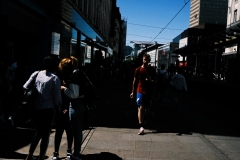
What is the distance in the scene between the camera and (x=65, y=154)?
18.1ft

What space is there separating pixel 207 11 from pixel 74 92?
556ft

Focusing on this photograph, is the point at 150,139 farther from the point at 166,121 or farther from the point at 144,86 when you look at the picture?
the point at 166,121

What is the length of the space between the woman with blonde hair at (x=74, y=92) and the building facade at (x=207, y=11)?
151374 millimetres

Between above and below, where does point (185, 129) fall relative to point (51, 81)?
below

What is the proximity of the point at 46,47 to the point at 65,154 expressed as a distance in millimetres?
9276

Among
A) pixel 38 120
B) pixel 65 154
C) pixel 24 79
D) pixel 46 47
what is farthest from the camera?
pixel 46 47

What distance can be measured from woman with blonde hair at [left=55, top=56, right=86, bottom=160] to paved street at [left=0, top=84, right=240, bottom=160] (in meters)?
0.67

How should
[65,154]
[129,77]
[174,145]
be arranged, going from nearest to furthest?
1. [65,154]
2. [174,145]
3. [129,77]

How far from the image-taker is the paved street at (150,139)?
18.6ft

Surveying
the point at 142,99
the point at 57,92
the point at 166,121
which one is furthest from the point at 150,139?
the point at 57,92

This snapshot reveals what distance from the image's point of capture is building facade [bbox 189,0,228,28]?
513 ft

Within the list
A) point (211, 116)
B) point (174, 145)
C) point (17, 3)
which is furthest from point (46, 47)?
point (174, 145)

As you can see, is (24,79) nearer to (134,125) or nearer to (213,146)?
(134,125)

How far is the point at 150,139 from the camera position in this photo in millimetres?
6930
